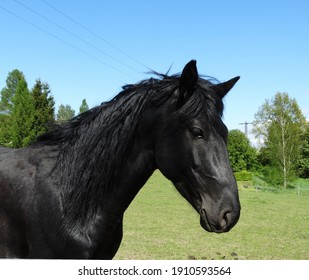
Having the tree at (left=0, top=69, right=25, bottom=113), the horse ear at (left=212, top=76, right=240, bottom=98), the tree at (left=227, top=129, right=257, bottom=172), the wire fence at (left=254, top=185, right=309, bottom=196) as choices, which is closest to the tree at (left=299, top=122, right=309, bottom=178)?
the tree at (left=227, top=129, right=257, bottom=172)

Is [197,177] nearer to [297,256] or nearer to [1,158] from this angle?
[1,158]

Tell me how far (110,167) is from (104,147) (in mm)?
164

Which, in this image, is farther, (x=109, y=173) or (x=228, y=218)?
(x=109, y=173)

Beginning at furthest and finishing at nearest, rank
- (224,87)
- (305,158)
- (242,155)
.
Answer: (242,155)
(305,158)
(224,87)

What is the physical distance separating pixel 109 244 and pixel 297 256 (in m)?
7.98

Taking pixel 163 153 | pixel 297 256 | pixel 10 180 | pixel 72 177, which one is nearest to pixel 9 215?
pixel 10 180

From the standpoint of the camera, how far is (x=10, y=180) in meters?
2.80

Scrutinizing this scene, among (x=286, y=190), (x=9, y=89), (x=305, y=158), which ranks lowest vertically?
(x=286, y=190)

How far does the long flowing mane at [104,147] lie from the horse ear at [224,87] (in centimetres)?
→ 8

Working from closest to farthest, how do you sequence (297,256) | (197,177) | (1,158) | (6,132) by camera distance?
1. (197,177)
2. (1,158)
3. (297,256)
4. (6,132)

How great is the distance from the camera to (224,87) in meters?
2.85

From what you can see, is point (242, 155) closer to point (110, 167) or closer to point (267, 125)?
point (267, 125)

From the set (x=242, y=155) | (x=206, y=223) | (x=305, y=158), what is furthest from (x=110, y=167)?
(x=305, y=158)

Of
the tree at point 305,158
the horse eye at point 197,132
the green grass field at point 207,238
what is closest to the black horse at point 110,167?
the horse eye at point 197,132
